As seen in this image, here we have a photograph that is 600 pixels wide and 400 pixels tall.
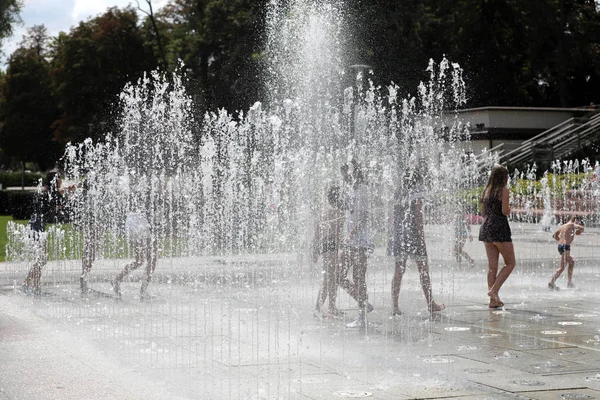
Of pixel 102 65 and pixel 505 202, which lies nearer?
pixel 505 202

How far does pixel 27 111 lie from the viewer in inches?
3051

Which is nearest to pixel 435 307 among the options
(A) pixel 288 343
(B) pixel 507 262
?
(B) pixel 507 262

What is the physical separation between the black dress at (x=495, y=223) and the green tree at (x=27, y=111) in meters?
64.4

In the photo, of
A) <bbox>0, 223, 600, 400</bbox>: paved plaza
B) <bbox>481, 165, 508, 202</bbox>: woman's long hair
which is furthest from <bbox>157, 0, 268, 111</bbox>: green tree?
<bbox>481, 165, 508, 202</bbox>: woman's long hair

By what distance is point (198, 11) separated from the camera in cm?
4775

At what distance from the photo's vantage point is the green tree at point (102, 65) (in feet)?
180

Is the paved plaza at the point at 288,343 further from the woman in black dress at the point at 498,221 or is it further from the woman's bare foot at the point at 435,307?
the woman in black dress at the point at 498,221

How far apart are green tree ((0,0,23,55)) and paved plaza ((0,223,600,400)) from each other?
34.0m

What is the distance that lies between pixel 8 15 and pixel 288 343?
41647 mm

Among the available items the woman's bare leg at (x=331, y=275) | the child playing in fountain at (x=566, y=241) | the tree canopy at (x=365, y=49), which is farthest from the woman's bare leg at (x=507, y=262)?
the tree canopy at (x=365, y=49)

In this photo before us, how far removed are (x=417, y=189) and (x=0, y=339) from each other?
4535 mm

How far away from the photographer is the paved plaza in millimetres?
7055

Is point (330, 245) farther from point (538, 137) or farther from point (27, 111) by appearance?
point (27, 111)

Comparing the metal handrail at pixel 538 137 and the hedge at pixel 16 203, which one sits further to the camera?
the hedge at pixel 16 203
